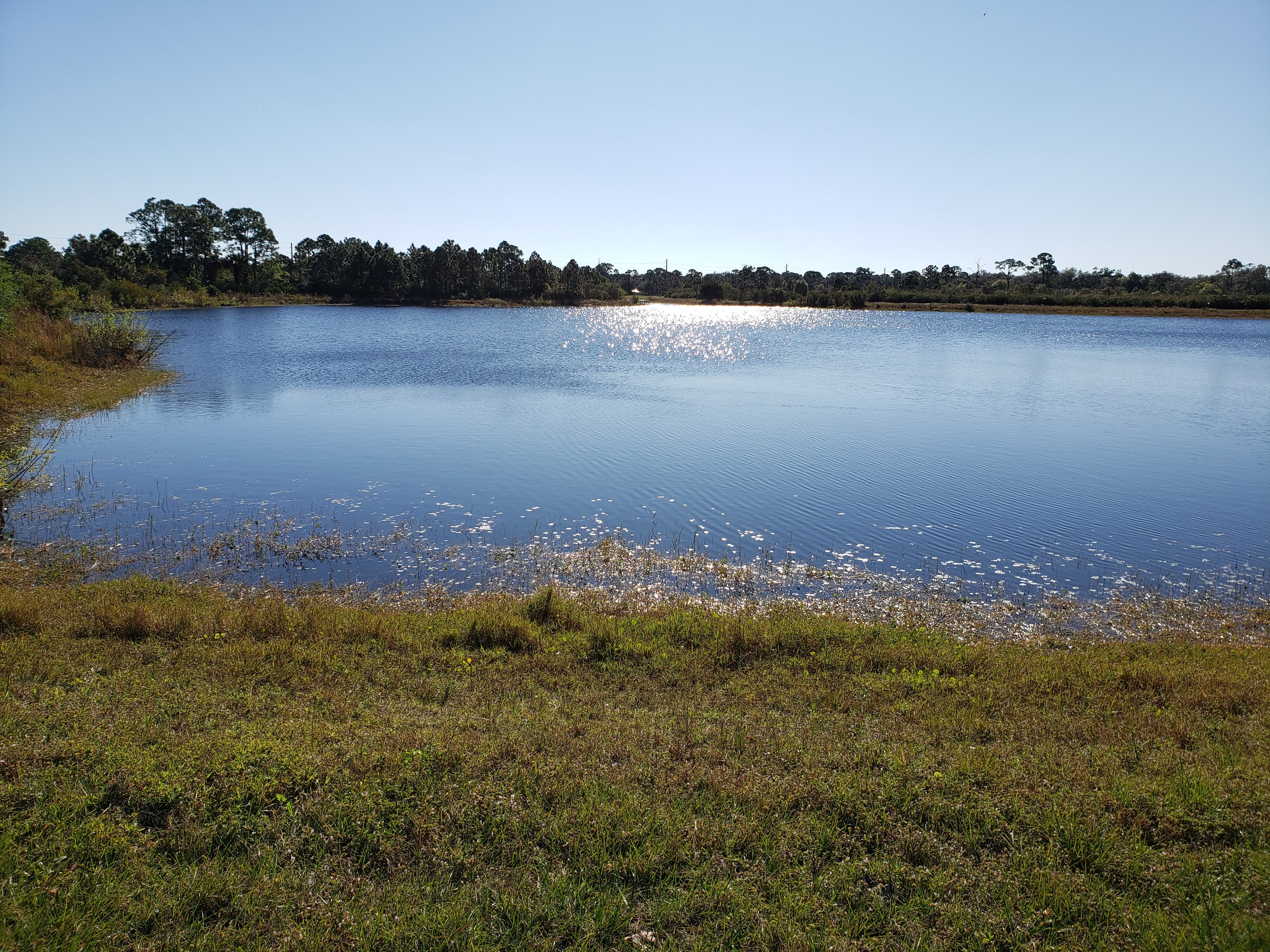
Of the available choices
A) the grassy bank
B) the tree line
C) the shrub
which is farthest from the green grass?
the tree line

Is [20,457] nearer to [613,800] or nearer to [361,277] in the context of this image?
[613,800]

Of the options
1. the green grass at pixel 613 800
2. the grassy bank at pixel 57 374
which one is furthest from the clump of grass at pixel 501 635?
the grassy bank at pixel 57 374

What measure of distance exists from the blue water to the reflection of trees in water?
778 mm

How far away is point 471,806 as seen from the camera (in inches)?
206

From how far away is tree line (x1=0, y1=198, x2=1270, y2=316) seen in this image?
284ft

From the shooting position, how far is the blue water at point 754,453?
47.3 feet

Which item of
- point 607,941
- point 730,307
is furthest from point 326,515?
point 730,307

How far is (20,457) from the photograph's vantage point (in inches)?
549

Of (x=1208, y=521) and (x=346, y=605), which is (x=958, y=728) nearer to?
(x=346, y=605)

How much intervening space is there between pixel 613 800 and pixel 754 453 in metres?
16.6

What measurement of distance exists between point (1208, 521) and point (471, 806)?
58.0 ft

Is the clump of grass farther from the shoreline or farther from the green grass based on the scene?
the shoreline

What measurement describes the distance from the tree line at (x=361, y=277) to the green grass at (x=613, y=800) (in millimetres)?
80059

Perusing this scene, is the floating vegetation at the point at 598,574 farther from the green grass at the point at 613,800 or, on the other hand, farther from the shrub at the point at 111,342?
the shrub at the point at 111,342
